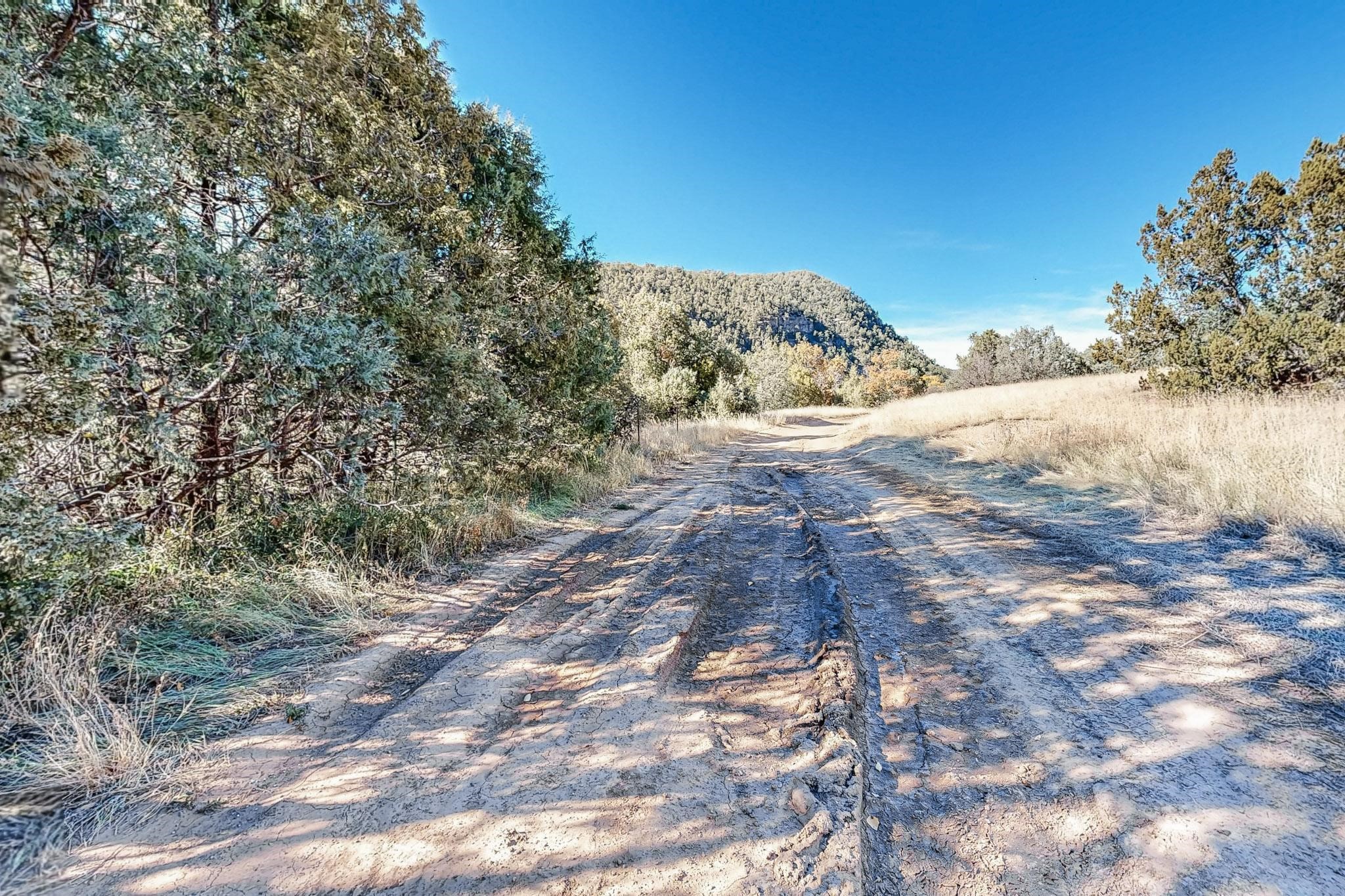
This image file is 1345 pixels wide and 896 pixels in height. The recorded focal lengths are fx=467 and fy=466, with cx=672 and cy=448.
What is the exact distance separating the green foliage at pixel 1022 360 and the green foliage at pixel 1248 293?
23.4 m

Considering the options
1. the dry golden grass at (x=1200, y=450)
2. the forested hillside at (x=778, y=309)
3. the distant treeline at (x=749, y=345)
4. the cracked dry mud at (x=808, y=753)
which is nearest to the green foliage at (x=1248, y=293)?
the dry golden grass at (x=1200, y=450)

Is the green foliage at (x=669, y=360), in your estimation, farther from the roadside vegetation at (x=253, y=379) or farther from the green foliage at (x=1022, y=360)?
the green foliage at (x=1022, y=360)

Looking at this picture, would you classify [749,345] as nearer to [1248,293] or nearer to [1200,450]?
[1248,293]

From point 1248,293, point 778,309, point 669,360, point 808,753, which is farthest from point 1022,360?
point 778,309

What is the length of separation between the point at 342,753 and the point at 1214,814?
3.61 meters

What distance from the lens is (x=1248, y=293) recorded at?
38.5 feet

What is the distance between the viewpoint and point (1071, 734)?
219 centimetres

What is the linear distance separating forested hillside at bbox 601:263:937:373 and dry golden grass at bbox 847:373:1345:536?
217 ft

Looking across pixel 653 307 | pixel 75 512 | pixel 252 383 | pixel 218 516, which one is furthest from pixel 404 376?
pixel 653 307

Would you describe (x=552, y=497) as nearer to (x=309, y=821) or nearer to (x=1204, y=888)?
(x=309, y=821)

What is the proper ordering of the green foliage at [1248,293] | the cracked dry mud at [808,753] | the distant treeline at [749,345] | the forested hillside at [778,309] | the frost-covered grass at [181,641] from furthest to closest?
the forested hillside at [778,309], the distant treeline at [749,345], the green foliage at [1248,293], the frost-covered grass at [181,641], the cracked dry mud at [808,753]

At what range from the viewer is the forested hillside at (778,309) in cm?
8475

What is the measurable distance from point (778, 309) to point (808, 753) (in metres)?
106

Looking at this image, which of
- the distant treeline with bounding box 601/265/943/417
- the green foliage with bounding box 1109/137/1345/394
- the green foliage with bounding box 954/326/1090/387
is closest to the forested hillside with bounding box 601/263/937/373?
the distant treeline with bounding box 601/265/943/417
